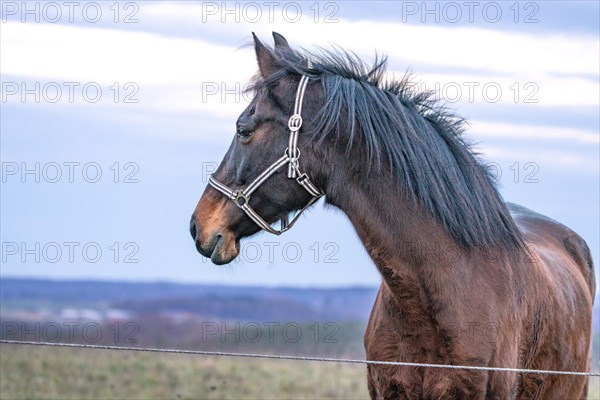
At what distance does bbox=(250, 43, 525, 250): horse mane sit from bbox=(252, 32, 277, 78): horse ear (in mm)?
40

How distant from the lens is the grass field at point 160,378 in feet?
39.7

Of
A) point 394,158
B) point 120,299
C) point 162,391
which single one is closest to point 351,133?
point 394,158

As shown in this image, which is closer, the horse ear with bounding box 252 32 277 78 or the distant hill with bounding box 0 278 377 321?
the horse ear with bounding box 252 32 277 78

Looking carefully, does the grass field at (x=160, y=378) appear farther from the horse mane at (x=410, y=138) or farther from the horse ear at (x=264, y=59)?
the horse ear at (x=264, y=59)

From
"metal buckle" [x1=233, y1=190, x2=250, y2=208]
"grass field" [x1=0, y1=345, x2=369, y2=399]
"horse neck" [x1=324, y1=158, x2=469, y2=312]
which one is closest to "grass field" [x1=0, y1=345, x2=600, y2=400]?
"grass field" [x1=0, y1=345, x2=369, y2=399]

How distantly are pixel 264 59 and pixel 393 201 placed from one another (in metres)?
1.00

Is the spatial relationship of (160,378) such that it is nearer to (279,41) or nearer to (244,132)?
(279,41)

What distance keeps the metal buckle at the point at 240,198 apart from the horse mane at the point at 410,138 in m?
0.45

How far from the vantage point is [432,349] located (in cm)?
512

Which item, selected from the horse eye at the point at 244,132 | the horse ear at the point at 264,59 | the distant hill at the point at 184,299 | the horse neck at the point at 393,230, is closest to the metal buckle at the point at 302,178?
the horse neck at the point at 393,230

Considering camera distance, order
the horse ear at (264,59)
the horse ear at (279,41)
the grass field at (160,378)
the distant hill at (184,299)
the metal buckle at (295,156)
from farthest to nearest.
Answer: the distant hill at (184,299), the grass field at (160,378), the horse ear at (279,41), the horse ear at (264,59), the metal buckle at (295,156)

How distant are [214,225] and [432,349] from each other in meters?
1.26

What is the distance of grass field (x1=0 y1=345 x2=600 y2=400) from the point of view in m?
12.1

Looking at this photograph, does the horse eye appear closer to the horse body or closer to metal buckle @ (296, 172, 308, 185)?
metal buckle @ (296, 172, 308, 185)
